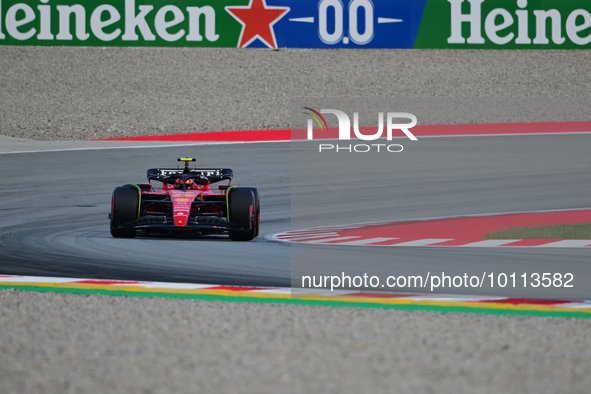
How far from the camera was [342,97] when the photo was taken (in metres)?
29.2

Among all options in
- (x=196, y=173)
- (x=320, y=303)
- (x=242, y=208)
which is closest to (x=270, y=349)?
(x=320, y=303)

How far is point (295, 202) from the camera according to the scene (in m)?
13.8

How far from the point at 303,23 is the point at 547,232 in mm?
17720

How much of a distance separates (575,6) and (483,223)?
17752 mm

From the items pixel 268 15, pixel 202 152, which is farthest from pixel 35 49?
pixel 202 152

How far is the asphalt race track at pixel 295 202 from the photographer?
841cm

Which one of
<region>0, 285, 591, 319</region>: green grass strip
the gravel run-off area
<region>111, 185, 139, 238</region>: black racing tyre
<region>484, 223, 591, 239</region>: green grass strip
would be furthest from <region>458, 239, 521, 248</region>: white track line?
<region>111, 185, 139, 238</region>: black racing tyre

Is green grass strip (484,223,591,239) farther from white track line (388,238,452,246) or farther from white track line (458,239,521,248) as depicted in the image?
white track line (388,238,452,246)

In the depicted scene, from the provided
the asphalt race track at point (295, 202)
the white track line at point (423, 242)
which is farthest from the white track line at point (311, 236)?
the white track line at point (423, 242)

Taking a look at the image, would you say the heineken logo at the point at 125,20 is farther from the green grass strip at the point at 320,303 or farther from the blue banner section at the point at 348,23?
the green grass strip at the point at 320,303

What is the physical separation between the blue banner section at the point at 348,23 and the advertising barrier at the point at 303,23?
32 millimetres

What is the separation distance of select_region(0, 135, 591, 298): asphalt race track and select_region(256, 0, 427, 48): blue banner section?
646 cm

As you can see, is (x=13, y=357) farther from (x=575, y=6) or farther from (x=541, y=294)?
(x=575, y=6)

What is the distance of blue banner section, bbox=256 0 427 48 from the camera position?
26562mm
